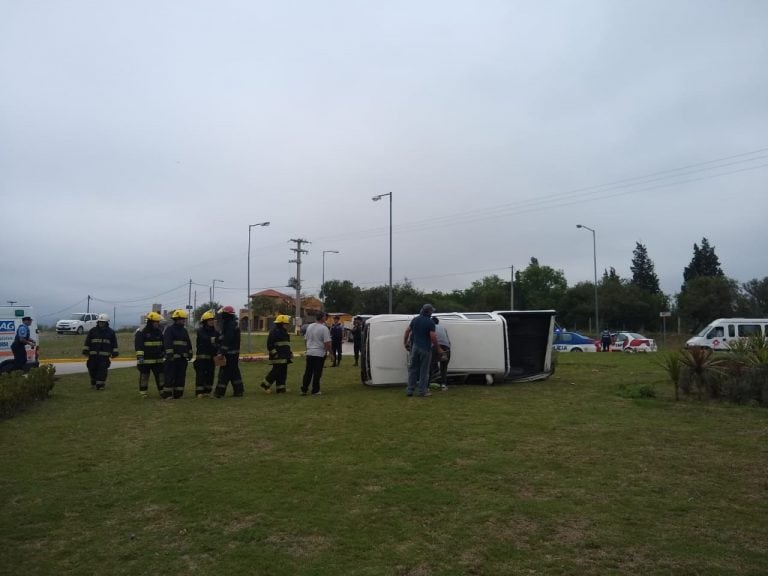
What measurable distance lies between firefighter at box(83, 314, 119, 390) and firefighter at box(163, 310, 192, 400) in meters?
2.42

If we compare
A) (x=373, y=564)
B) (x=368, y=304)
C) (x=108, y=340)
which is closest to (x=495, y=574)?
(x=373, y=564)

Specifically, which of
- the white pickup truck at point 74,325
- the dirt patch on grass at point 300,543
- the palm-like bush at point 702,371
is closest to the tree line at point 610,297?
the white pickup truck at point 74,325

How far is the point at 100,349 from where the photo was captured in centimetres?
1408

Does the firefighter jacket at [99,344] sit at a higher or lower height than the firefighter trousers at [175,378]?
higher

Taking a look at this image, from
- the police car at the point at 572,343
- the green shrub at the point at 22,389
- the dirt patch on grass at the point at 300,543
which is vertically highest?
the police car at the point at 572,343

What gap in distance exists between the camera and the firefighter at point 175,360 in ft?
40.3

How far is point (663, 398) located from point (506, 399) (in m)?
2.96

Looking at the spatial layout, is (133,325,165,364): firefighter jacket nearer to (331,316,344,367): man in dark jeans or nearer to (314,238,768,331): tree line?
(331,316,344,367): man in dark jeans

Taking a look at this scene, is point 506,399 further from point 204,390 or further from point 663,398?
point 204,390

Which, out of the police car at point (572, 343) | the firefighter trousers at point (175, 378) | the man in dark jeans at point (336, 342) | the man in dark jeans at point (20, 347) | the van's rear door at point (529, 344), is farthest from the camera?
the police car at point (572, 343)

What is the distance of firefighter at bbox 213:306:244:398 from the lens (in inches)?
485

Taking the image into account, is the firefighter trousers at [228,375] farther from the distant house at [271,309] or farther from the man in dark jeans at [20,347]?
the distant house at [271,309]

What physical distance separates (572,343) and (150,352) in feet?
91.8

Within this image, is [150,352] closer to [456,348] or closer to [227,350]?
[227,350]
